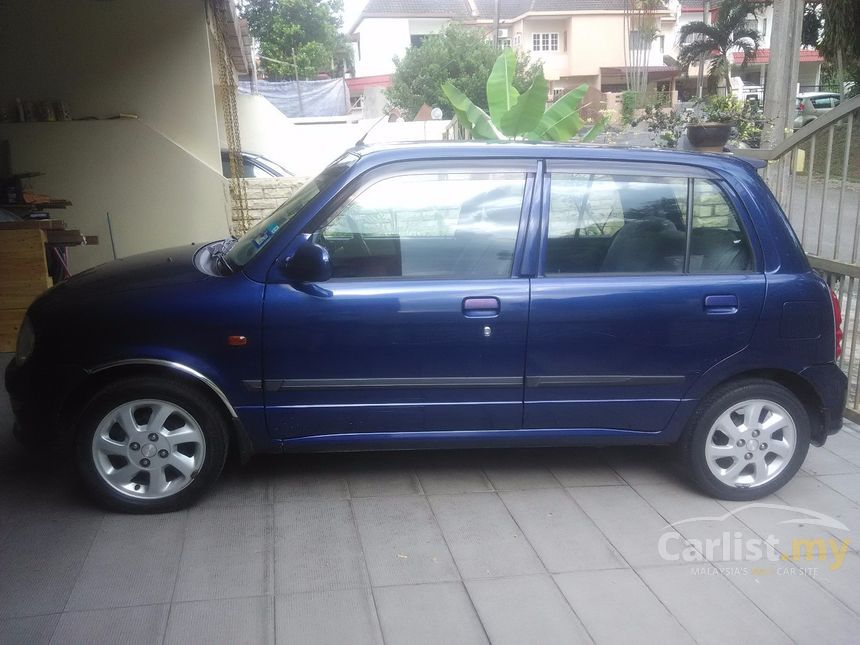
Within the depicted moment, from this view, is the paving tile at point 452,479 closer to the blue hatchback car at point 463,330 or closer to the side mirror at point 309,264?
the blue hatchback car at point 463,330

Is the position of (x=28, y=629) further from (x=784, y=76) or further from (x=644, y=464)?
(x=784, y=76)

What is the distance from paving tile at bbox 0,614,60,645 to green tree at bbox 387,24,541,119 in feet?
99.5

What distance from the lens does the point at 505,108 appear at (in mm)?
10531

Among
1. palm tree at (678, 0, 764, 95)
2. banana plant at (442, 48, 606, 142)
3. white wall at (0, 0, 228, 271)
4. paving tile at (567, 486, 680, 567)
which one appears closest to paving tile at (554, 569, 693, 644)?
paving tile at (567, 486, 680, 567)

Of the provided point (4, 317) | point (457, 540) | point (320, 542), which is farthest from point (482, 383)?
point (4, 317)

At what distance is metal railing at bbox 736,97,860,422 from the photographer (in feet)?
18.3

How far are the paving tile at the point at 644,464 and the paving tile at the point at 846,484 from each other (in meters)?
0.85

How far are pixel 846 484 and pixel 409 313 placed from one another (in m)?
2.70

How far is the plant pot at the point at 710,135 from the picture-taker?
8738mm

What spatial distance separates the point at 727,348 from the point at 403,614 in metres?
2.15

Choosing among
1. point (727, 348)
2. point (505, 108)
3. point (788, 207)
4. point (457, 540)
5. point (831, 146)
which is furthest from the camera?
point (505, 108)

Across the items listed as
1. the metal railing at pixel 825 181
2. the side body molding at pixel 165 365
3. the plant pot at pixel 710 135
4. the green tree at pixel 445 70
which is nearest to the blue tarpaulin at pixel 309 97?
the green tree at pixel 445 70

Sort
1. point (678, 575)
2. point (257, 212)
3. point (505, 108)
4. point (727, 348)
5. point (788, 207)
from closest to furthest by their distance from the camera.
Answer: point (678, 575) → point (727, 348) → point (788, 207) → point (505, 108) → point (257, 212)

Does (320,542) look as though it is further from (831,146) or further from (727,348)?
(831,146)
